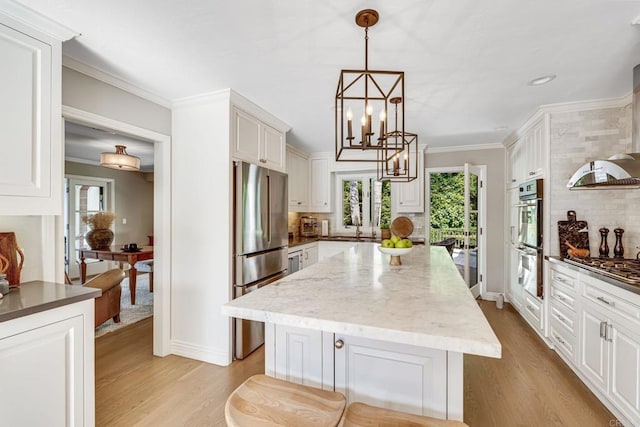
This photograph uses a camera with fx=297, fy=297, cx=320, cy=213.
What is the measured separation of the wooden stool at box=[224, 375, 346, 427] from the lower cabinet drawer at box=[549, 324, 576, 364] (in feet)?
8.20

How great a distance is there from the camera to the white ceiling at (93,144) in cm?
392

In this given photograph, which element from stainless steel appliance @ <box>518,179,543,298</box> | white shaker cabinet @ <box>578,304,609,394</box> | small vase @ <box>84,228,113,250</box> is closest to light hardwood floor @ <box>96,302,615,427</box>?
white shaker cabinet @ <box>578,304,609,394</box>

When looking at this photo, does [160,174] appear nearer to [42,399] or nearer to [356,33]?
[42,399]

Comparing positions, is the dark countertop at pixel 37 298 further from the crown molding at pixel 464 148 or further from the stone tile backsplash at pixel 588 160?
the crown molding at pixel 464 148

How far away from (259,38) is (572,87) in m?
2.62

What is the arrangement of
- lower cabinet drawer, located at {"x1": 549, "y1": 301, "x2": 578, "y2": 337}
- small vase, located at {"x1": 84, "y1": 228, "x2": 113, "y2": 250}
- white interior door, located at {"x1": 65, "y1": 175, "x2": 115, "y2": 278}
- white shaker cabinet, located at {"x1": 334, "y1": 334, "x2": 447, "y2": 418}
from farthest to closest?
white interior door, located at {"x1": 65, "y1": 175, "x2": 115, "y2": 278}
small vase, located at {"x1": 84, "y1": 228, "x2": 113, "y2": 250}
lower cabinet drawer, located at {"x1": 549, "y1": 301, "x2": 578, "y2": 337}
white shaker cabinet, located at {"x1": 334, "y1": 334, "x2": 447, "y2": 418}

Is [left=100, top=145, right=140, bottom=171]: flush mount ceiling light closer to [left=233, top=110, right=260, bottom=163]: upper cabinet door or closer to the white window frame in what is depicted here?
[left=233, top=110, right=260, bottom=163]: upper cabinet door

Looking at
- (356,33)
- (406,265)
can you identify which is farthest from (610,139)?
(356,33)

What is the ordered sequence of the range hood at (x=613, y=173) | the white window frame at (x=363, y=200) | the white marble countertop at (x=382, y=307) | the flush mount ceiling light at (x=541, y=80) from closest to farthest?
the white marble countertop at (x=382, y=307)
the range hood at (x=613, y=173)
the flush mount ceiling light at (x=541, y=80)
the white window frame at (x=363, y=200)

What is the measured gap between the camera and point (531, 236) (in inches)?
128

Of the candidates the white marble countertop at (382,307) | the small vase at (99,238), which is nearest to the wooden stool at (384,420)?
the white marble countertop at (382,307)

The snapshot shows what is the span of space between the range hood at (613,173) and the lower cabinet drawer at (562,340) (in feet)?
4.20

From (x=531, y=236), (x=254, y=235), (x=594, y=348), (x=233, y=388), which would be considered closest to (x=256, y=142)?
(x=254, y=235)

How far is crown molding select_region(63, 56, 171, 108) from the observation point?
6.67 ft
